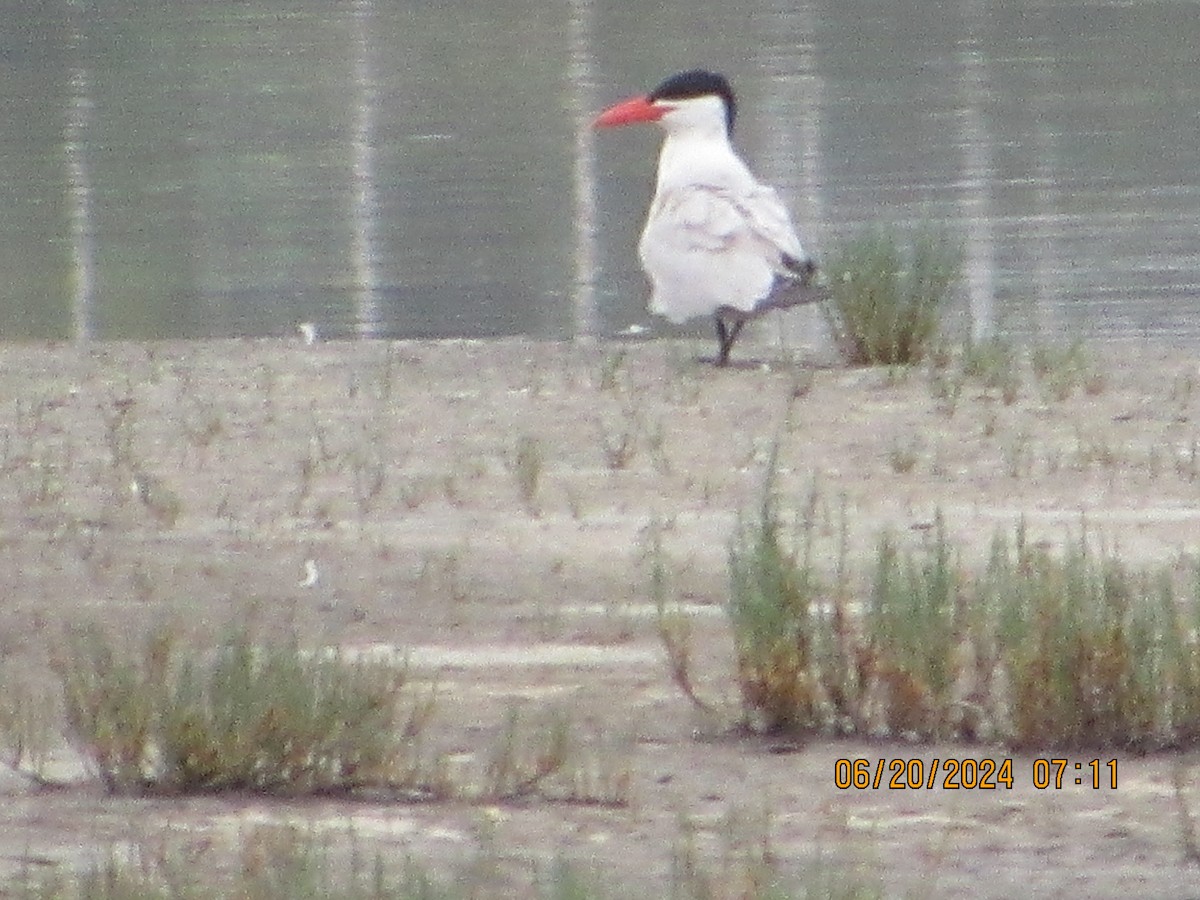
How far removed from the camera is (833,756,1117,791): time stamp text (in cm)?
546

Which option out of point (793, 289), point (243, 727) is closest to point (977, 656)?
point (243, 727)

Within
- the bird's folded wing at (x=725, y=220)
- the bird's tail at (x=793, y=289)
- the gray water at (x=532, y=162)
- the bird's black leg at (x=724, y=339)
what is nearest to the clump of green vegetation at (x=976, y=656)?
the bird's tail at (x=793, y=289)

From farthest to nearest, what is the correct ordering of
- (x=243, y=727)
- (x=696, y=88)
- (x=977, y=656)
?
(x=696, y=88)
(x=977, y=656)
(x=243, y=727)

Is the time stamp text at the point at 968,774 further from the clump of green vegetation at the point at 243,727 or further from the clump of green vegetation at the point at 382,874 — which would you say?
the clump of green vegetation at the point at 243,727

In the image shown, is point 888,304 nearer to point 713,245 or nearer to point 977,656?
point 713,245

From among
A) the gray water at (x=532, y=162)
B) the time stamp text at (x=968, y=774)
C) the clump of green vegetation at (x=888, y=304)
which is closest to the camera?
the time stamp text at (x=968, y=774)

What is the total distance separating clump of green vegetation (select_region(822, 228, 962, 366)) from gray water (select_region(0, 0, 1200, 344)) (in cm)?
74

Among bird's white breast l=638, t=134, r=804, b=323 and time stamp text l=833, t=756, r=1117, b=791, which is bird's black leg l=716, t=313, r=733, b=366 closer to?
bird's white breast l=638, t=134, r=804, b=323

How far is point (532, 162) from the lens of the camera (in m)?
19.5

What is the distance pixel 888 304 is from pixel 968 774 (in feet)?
17.4

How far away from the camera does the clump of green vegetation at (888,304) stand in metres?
10.6

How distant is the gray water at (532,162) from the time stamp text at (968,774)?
19.6 feet

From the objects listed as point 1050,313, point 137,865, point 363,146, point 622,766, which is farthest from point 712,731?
point 363,146

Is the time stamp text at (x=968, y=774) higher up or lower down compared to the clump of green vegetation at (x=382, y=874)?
lower down
